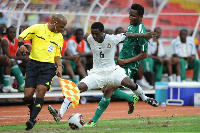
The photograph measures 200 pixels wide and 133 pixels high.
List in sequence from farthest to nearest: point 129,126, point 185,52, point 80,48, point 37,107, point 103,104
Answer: point 185,52
point 80,48
point 103,104
point 129,126
point 37,107

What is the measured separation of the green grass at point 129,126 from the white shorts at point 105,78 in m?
0.82

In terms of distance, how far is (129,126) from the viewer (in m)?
10.1

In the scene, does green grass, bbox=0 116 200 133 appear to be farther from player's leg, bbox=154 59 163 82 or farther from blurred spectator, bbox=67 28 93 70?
player's leg, bbox=154 59 163 82

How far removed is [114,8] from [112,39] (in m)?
8.92

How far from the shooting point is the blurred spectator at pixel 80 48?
16794 mm

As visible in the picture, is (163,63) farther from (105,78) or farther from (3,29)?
(105,78)

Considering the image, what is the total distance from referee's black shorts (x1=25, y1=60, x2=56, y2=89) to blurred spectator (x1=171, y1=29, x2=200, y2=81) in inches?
371

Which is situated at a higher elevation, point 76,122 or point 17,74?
point 17,74

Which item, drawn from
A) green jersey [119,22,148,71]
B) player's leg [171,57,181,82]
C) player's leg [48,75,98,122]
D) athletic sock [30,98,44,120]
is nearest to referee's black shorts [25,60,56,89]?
athletic sock [30,98,44,120]

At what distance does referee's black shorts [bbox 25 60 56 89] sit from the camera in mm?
9992

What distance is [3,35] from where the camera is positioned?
1592 cm

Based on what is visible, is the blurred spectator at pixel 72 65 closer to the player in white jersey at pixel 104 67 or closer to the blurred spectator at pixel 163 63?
the blurred spectator at pixel 163 63

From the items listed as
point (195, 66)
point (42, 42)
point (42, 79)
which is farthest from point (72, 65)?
point (42, 79)

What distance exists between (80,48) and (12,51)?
8.27ft
